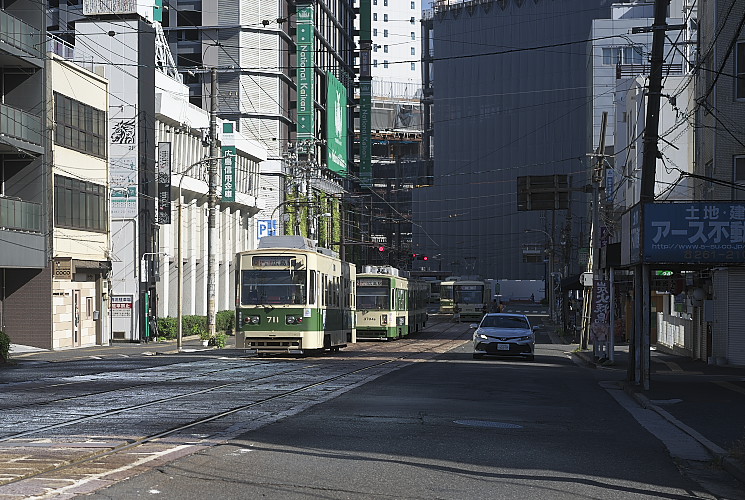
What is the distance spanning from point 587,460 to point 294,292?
2219 cm

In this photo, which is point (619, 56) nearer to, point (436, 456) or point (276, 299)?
point (276, 299)

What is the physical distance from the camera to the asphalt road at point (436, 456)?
10352 mm

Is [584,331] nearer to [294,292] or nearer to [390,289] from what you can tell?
[390,289]

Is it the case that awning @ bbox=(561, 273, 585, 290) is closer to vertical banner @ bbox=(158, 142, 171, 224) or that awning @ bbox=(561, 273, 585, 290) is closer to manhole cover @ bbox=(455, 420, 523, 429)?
vertical banner @ bbox=(158, 142, 171, 224)

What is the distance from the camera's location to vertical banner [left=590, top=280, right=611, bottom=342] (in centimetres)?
3743

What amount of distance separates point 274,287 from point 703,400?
15.6 metres

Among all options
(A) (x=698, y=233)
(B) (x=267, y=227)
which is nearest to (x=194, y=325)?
(B) (x=267, y=227)

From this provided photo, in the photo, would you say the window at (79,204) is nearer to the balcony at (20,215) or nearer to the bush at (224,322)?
the balcony at (20,215)

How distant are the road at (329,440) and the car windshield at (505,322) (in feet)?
39.5

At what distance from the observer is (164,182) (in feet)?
185

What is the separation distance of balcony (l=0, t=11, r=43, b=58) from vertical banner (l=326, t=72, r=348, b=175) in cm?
6026

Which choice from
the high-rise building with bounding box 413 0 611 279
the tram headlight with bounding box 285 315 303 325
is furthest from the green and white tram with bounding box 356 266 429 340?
the high-rise building with bounding box 413 0 611 279

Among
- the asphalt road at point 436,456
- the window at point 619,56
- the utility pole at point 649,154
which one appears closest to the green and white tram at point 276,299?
the utility pole at point 649,154

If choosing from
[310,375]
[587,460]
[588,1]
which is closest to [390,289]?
[310,375]
